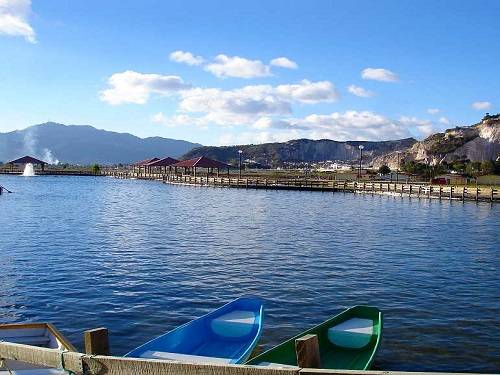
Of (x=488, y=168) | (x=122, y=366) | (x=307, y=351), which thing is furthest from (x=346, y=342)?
(x=488, y=168)

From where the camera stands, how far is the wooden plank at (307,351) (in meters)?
6.48

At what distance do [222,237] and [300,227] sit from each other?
8.17 meters

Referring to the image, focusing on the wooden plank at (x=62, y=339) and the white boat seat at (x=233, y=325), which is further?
the white boat seat at (x=233, y=325)

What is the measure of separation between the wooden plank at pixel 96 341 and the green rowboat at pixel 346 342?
3238 millimetres

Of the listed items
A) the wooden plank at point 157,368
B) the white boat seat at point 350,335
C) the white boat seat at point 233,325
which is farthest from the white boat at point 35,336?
the white boat seat at point 350,335

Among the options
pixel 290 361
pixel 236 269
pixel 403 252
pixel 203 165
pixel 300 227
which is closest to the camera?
pixel 290 361

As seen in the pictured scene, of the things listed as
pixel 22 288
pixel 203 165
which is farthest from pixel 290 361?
pixel 203 165

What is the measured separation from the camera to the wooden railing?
5.73m

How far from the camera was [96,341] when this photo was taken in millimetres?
7098

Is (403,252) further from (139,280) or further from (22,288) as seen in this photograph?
(22,288)

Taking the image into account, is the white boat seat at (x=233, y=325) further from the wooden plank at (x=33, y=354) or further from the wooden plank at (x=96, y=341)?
the wooden plank at (x=33, y=354)

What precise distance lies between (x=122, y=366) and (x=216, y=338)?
5140 millimetres

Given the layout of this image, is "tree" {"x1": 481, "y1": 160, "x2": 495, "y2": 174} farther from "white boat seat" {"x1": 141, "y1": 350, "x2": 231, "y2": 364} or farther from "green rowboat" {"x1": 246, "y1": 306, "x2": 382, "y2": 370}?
"white boat seat" {"x1": 141, "y1": 350, "x2": 231, "y2": 364}

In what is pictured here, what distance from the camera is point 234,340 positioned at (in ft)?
36.6
